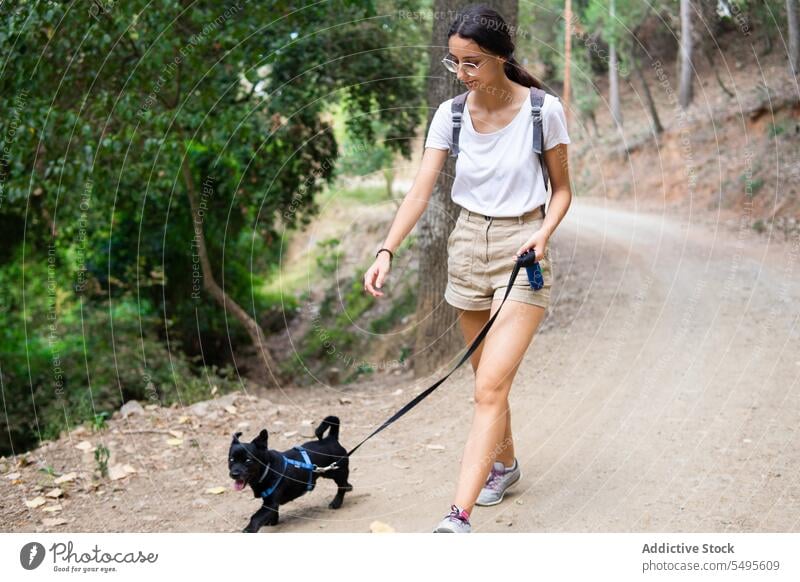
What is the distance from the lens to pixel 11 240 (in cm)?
1304

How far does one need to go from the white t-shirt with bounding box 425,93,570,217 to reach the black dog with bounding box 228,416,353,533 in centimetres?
142

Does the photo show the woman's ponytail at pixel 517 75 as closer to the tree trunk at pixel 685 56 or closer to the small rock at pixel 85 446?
the small rock at pixel 85 446

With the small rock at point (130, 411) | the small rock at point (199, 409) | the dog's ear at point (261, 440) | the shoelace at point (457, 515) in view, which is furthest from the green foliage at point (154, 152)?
the shoelace at point (457, 515)

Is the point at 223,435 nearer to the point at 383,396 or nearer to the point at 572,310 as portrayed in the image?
the point at 383,396

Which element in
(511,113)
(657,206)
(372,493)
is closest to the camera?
(511,113)

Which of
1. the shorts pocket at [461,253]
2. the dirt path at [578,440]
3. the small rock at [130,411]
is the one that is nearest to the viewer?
the shorts pocket at [461,253]

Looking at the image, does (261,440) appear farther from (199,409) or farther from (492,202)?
(199,409)

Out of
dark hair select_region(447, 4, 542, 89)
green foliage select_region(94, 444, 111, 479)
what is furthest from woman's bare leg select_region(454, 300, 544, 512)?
green foliage select_region(94, 444, 111, 479)

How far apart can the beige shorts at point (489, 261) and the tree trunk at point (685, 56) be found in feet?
50.6

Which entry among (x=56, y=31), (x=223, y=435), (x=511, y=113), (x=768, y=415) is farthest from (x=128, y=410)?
(x=768, y=415)

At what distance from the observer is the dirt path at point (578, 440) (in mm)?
4203

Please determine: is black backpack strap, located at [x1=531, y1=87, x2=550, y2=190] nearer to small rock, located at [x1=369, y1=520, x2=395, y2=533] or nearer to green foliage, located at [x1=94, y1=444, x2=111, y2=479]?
small rock, located at [x1=369, y1=520, x2=395, y2=533]

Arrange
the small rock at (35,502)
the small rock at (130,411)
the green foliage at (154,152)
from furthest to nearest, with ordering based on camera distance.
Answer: the green foliage at (154,152)
the small rock at (130,411)
the small rock at (35,502)

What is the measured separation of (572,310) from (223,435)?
12.5ft
